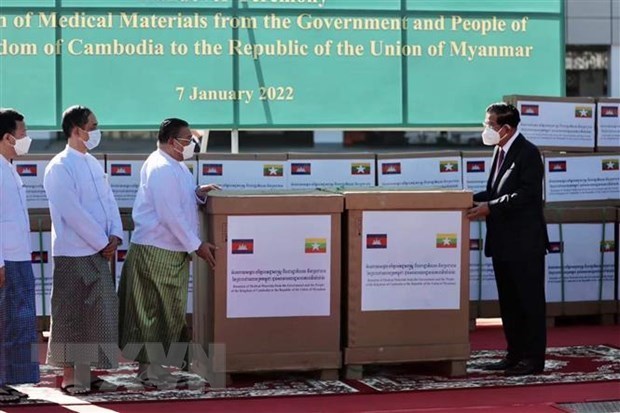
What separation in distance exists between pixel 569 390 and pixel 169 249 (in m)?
2.82

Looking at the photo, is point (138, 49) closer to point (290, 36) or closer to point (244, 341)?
point (290, 36)

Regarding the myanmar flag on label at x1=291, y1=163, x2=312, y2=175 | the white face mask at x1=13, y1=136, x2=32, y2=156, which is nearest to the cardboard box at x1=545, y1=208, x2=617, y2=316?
the myanmar flag on label at x1=291, y1=163, x2=312, y2=175

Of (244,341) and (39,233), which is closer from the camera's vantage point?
(244,341)

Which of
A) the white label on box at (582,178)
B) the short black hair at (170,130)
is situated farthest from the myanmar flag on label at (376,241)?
the white label on box at (582,178)

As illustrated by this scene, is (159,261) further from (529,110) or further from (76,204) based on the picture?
(529,110)

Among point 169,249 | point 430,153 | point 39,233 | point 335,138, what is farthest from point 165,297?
point 335,138

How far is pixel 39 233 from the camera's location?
980cm

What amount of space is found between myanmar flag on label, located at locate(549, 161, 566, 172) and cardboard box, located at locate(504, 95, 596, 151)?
14cm

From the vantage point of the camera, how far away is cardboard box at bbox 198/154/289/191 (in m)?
9.85

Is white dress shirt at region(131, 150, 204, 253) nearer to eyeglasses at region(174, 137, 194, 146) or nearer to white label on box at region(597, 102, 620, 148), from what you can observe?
eyeglasses at region(174, 137, 194, 146)

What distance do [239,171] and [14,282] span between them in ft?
10.0

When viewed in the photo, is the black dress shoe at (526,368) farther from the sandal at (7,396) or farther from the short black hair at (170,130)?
the sandal at (7,396)

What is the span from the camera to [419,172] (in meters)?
10.1

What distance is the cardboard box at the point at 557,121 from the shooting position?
1025 centimetres
